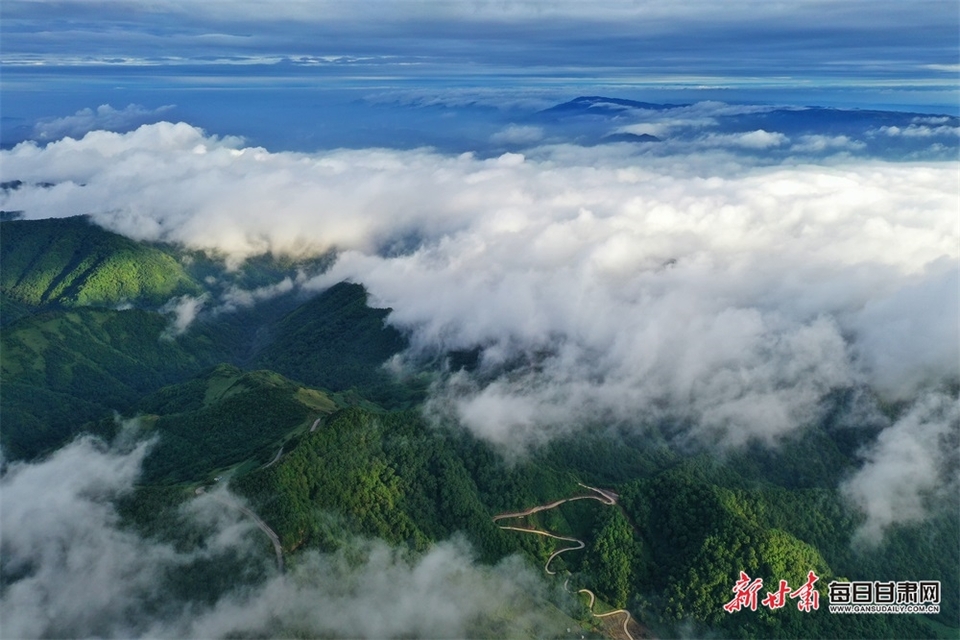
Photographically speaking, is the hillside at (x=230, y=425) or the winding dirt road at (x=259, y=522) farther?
the hillside at (x=230, y=425)

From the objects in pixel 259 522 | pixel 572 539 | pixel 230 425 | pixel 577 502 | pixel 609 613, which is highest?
pixel 259 522

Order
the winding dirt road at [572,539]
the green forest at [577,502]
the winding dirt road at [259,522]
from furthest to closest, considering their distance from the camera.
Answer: the winding dirt road at [572,539], the green forest at [577,502], the winding dirt road at [259,522]

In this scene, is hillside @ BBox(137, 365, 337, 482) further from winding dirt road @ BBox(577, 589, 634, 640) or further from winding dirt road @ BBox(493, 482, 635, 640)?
winding dirt road @ BBox(577, 589, 634, 640)

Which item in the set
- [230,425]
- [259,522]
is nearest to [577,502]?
[259,522]

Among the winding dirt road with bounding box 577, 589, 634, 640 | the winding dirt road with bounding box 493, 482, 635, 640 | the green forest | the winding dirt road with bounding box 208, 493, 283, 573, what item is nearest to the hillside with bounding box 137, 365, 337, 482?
the green forest

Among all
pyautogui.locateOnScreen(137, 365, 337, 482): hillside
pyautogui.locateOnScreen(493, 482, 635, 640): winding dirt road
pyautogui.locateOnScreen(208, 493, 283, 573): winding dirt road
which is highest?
pyautogui.locateOnScreen(208, 493, 283, 573): winding dirt road

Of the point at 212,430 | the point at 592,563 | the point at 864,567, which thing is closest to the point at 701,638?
the point at 592,563

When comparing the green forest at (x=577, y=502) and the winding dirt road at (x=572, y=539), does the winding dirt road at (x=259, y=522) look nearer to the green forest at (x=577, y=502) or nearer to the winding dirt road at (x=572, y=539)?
the green forest at (x=577, y=502)

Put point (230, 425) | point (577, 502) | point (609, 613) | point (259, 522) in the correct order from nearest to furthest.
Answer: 1. point (259, 522)
2. point (609, 613)
3. point (577, 502)
4. point (230, 425)

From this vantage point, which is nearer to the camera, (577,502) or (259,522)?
(259,522)

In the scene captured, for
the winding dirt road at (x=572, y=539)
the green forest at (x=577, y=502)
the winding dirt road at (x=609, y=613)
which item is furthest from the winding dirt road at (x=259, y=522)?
the winding dirt road at (x=609, y=613)

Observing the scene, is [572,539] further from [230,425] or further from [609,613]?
[230,425]

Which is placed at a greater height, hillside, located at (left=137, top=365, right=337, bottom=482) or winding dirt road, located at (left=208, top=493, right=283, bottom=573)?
winding dirt road, located at (left=208, top=493, right=283, bottom=573)
